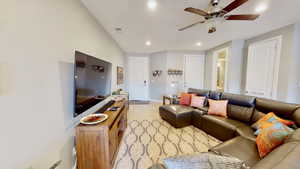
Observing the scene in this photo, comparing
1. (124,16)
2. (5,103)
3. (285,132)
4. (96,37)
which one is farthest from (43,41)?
(285,132)

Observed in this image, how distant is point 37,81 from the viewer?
106 cm

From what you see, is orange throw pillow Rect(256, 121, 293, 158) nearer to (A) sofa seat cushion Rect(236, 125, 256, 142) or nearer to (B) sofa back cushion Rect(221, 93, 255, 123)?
(A) sofa seat cushion Rect(236, 125, 256, 142)

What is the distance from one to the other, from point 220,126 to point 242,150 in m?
0.88

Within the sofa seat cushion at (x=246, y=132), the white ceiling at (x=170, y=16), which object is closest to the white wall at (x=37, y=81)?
the white ceiling at (x=170, y=16)

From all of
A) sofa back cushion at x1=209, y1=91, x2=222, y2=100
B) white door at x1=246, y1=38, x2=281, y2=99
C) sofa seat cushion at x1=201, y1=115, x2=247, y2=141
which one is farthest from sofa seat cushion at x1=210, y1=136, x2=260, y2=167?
white door at x1=246, y1=38, x2=281, y2=99

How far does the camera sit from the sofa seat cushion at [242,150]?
1271mm

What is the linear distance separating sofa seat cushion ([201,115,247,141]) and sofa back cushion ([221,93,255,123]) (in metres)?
0.17

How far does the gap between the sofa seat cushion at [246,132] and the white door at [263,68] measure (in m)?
2.00

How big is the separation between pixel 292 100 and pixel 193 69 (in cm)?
323

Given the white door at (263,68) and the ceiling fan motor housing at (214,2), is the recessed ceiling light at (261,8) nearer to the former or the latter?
the ceiling fan motor housing at (214,2)

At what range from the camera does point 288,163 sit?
25.2 inches

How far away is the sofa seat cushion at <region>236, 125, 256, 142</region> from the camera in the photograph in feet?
5.53

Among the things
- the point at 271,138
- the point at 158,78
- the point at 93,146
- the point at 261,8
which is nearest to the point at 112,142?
the point at 93,146

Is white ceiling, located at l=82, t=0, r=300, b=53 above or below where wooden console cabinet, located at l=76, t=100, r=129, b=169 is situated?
above
